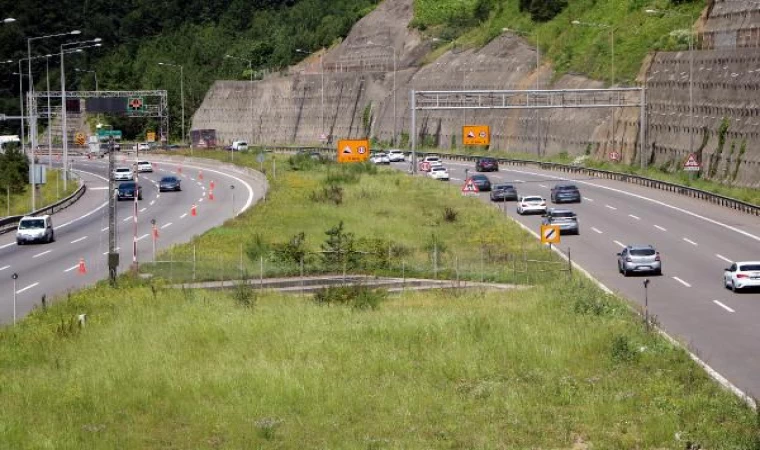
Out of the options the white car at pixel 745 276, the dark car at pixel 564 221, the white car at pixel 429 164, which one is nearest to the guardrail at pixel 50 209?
A: the white car at pixel 429 164

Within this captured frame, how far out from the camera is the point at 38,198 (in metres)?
97.8

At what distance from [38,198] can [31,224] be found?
1155 inches

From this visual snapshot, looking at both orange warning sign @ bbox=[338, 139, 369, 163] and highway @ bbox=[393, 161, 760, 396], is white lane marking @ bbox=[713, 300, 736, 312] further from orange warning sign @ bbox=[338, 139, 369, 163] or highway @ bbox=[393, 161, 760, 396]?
orange warning sign @ bbox=[338, 139, 369, 163]

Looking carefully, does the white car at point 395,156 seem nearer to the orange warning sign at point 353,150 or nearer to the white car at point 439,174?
the orange warning sign at point 353,150

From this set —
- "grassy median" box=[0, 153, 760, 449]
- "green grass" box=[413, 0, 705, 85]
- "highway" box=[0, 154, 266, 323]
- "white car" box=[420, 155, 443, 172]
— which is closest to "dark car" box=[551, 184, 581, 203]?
"highway" box=[0, 154, 266, 323]

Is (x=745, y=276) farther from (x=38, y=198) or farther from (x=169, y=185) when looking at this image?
(x=38, y=198)

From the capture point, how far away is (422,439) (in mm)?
28078

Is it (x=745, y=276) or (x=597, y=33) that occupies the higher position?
(x=597, y=33)

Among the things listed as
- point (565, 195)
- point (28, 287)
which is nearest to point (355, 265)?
point (28, 287)

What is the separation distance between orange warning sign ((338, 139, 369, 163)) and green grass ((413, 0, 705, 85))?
70.1 feet

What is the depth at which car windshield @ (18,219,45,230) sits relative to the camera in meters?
68.9

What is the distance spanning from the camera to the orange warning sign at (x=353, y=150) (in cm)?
11562

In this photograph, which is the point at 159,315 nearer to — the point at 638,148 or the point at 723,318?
the point at 723,318

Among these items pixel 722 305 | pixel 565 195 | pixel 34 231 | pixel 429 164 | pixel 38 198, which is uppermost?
pixel 722 305
